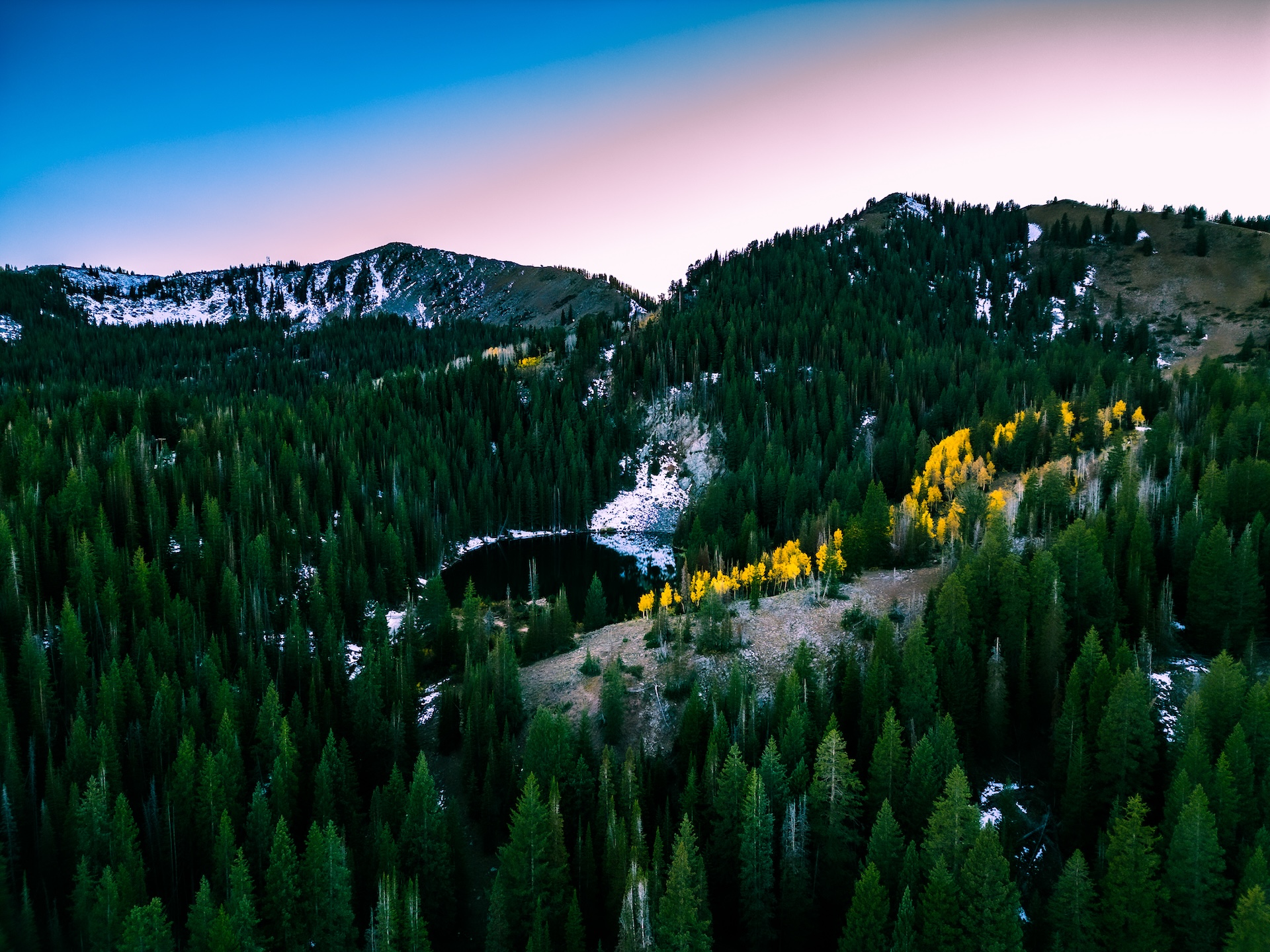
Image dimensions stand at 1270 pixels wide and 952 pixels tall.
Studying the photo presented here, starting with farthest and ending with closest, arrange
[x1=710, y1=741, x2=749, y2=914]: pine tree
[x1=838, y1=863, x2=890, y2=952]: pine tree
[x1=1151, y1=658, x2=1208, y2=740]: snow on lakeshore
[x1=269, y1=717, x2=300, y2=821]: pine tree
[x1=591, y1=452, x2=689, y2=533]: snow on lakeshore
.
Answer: [x1=591, y1=452, x2=689, y2=533]: snow on lakeshore, [x1=269, y1=717, x2=300, y2=821]: pine tree, [x1=1151, y1=658, x2=1208, y2=740]: snow on lakeshore, [x1=710, y1=741, x2=749, y2=914]: pine tree, [x1=838, y1=863, x2=890, y2=952]: pine tree

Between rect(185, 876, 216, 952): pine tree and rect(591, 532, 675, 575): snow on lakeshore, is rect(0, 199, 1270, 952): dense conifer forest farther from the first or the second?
rect(591, 532, 675, 575): snow on lakeshore

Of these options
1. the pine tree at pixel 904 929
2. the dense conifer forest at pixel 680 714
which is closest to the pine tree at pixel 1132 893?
the dense conifer forest at pixel 680 714

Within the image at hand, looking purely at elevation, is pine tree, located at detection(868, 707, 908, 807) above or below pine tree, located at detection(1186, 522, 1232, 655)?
below

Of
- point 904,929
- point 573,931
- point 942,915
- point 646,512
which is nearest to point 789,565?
point 942,915

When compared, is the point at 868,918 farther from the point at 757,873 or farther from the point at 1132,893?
the point at 1132,893

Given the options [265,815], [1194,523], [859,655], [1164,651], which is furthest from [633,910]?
[1194,523]

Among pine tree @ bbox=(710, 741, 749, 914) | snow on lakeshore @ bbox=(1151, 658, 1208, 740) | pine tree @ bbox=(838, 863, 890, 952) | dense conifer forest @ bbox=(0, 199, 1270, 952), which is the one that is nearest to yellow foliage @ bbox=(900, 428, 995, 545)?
dense conifer forest @ bbox=(0, 199, 1270, 952)
